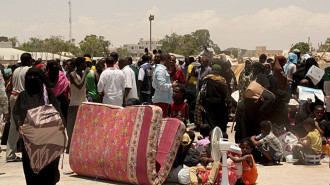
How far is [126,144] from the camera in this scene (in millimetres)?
7160

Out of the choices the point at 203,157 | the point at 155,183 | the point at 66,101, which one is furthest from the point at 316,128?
the point at 66,101

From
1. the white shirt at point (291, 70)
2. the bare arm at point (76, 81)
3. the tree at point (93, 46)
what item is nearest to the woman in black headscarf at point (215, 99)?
the bare arm at point (76, 81)

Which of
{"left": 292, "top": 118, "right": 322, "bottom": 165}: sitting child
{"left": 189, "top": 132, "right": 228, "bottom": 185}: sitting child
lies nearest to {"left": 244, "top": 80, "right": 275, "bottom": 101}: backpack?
{"left": 292, "top": 118, "right": 322, "bottom": 165}: sitting child

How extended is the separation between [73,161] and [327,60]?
15656 millimetres

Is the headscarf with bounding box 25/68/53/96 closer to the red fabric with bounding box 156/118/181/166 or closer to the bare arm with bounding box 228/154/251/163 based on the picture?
the red fabric with bounding box 156/118/181/166

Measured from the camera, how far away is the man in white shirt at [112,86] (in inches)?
383

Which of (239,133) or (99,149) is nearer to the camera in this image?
(99,149)

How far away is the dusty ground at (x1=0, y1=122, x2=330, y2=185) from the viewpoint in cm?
757

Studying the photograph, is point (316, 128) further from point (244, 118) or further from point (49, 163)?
point (49, 163)

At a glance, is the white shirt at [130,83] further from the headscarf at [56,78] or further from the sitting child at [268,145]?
the sitting child at [268,145]

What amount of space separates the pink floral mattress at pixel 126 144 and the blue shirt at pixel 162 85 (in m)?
2.36

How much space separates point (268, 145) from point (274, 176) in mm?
958

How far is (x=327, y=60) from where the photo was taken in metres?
21.3

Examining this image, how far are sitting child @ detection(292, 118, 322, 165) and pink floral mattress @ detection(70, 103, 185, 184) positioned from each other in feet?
9.35
